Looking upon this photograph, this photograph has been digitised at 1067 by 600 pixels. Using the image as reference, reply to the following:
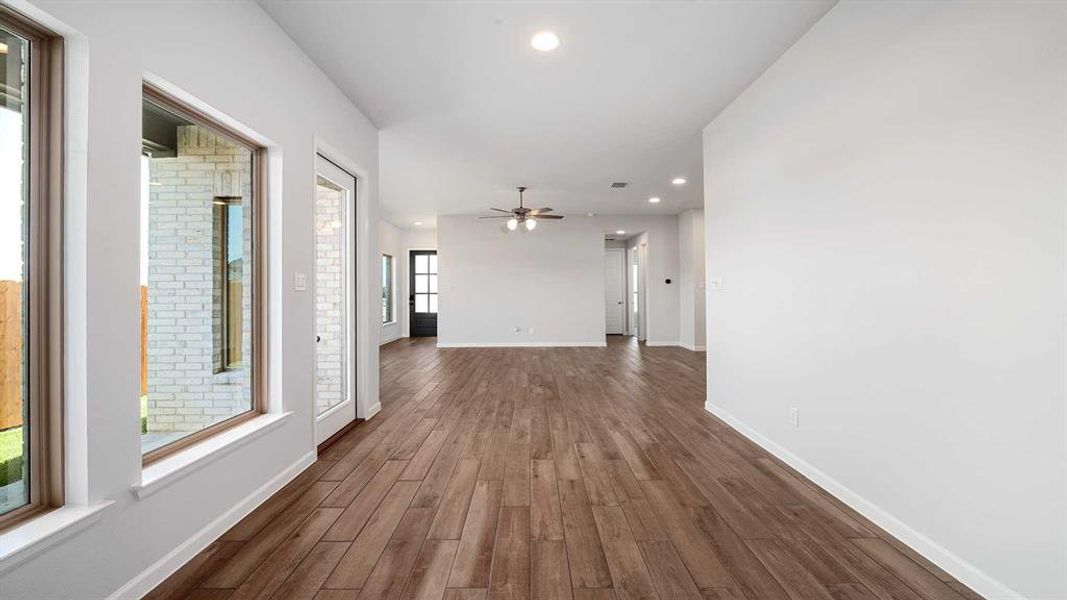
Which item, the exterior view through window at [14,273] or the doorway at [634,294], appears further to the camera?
the doorway at [634,294]

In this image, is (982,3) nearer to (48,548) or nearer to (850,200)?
(850,200)

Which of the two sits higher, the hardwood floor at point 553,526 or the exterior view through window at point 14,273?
the exterior view through window at point 14,273

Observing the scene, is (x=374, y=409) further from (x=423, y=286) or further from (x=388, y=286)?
(x=423, y=286)

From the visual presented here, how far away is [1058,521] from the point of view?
1359 millimetres

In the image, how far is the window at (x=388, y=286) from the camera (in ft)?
32.0

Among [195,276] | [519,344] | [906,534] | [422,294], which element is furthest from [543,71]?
[422,294]

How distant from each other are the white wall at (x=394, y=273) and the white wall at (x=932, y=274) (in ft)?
27.0

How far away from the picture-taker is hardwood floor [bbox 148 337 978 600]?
1.61 meters

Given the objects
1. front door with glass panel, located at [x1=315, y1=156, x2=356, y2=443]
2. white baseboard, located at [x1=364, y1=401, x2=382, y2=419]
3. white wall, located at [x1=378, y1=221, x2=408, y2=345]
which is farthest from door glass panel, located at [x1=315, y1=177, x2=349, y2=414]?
white wall, located at [x1=378, y1=221, x2=408, y2=345]

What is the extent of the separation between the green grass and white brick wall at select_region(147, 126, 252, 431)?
1.47ft

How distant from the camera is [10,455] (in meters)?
1.34

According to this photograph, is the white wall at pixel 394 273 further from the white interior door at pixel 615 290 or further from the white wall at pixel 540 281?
the white interior door at pixel 615 290

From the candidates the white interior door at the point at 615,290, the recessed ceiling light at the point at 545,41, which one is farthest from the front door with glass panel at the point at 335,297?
the white interior door at the point at 615,290

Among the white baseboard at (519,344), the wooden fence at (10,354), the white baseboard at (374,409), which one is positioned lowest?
the white baseboard at (374,409)
